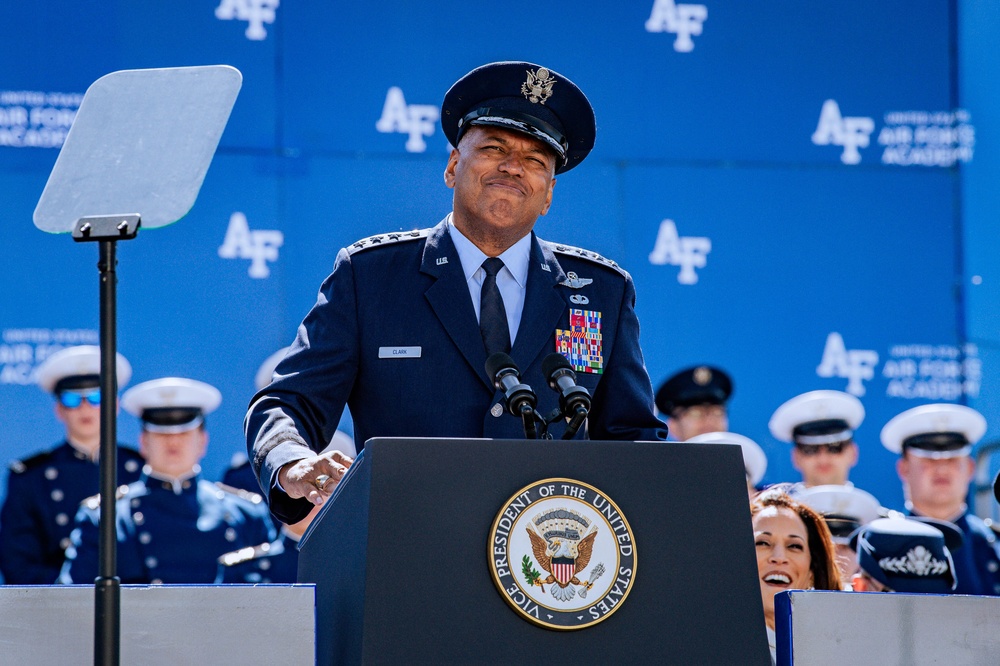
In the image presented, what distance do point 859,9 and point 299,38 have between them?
2.20 m

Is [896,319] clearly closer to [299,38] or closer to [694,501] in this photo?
[299,38]

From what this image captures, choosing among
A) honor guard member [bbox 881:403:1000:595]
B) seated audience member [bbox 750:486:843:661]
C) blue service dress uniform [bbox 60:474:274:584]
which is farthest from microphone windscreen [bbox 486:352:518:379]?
honor guard member [bbox 881:403:1000:595]

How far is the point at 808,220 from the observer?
534 centimetres

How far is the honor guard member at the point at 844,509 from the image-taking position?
511 centimetres

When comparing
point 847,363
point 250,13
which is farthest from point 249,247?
point 847,363

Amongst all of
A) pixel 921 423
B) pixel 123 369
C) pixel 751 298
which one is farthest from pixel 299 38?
pixel 921 423

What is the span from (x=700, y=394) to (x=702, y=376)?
0.07m

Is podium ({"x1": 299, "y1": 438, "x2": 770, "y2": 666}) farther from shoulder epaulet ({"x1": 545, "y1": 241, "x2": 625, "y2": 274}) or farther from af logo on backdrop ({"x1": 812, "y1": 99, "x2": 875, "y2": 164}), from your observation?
af logo on backdrop ({"x1": 812, "y1": 99, "x2": 875, "y2": 164})

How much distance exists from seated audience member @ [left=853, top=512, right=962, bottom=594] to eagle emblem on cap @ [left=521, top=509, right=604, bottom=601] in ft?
9.77

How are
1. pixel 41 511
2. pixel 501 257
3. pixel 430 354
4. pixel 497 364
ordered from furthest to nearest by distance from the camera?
pixel 41 511
pixel 501 257
pixel 430 354
pixel 497 364

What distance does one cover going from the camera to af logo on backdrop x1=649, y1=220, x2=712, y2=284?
17.1 ft

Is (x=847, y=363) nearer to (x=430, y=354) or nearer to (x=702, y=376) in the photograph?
(x=702, y=376)

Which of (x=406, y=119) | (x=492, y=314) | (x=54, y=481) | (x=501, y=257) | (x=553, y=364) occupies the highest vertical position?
(x=406, y=119)

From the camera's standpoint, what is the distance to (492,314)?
2324 mm
